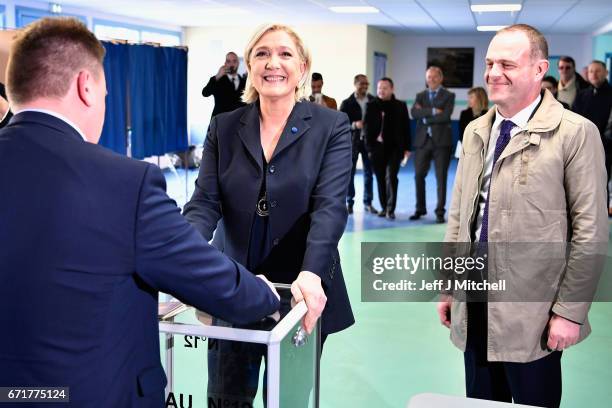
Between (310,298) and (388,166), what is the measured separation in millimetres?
6523

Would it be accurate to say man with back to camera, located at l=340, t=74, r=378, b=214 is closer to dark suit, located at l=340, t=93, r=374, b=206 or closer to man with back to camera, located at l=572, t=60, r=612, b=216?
dark suit, located at l=340, t=93, r=374, b=206

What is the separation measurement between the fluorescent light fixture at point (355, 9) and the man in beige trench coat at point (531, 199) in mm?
8972

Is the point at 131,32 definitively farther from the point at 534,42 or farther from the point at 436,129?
the point at 534,42

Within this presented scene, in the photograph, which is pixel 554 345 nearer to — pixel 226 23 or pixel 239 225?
pixel 239 225

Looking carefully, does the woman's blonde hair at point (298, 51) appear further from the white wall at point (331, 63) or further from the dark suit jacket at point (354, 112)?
the white wall at point (331, 63)

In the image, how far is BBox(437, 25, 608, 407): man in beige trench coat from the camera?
72.7 inches

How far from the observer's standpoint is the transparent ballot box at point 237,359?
1264 mm

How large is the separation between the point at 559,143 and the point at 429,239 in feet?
15.7

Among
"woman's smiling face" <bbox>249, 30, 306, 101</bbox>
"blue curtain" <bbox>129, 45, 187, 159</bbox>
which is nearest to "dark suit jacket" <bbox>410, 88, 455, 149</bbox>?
"blue curtain" <bbox>129, 45, 187, 159</bbox>

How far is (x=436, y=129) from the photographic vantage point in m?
7.63

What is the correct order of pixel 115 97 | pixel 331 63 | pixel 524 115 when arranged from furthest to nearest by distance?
pixel 331 63, pixel 115 97, pixel 524 115

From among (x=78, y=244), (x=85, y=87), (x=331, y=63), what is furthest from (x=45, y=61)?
(x=331, y=63)

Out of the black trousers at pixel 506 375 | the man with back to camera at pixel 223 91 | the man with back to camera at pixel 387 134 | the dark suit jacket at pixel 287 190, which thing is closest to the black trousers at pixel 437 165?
the man with back to camera at pixel 387 134

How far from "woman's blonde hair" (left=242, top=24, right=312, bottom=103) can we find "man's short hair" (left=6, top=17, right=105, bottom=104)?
83cm
